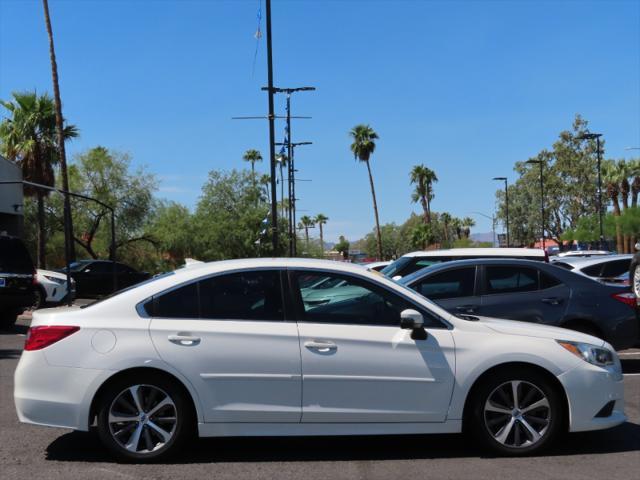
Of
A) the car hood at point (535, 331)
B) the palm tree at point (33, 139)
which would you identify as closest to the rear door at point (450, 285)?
the car hood at point (535, 331)

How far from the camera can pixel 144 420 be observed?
5.36 metres

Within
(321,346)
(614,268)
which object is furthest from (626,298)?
(614,268)

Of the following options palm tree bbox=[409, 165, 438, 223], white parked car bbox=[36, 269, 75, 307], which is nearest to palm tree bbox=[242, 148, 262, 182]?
palm tree bbox=[409, 165, 438, 223]

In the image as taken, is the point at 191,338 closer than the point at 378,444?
Yes

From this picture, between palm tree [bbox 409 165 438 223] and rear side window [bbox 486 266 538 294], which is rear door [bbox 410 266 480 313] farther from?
palm tree [bbox 409 165 438 223]

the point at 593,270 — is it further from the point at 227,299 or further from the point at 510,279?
the point at 227,299

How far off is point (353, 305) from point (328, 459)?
48.3 inches

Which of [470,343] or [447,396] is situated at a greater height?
[470,343]

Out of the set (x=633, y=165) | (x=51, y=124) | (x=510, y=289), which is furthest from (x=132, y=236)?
(x=633, y=165)

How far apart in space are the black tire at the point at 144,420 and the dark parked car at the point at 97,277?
21.8 m

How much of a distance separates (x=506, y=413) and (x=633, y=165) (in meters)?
66.4

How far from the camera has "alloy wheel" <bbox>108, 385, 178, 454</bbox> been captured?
5.35m

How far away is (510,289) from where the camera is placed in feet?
30.7

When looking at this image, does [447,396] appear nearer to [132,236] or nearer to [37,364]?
[37,364]
